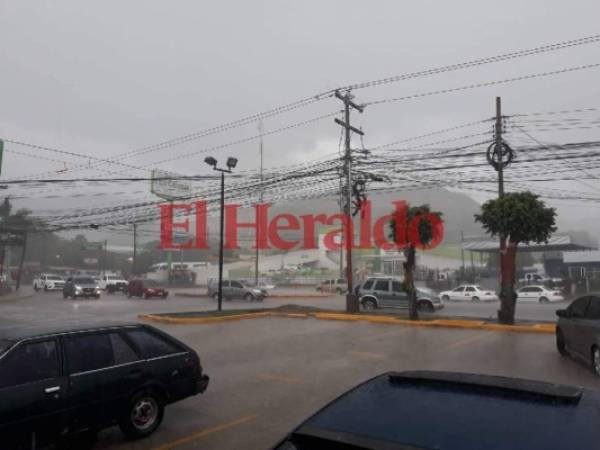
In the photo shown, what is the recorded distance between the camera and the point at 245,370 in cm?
1035

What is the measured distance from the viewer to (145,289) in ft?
131

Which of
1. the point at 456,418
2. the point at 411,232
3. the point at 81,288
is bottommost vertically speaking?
the point at 81,288

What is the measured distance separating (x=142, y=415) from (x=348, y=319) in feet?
46.6

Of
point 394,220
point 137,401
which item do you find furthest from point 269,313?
point 137,401

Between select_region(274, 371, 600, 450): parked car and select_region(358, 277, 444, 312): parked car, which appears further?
select_region(358, 277, 444, 312): parked car

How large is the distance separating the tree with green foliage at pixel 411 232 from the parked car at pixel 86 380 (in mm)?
13204

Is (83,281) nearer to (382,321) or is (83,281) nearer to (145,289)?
(145,289)

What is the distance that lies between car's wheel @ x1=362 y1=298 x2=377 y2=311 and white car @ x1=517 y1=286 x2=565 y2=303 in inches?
582

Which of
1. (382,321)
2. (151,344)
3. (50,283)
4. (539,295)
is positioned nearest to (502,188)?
(382,321)

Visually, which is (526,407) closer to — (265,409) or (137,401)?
(137,401)

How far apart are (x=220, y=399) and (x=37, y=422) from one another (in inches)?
133

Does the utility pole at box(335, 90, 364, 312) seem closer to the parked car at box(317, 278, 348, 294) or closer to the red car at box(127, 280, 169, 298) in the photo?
the red car at box(127, 280, 169, 298)

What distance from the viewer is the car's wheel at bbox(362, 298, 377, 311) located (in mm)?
24547

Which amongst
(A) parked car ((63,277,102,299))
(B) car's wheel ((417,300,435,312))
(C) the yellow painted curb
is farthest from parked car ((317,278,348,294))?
(C) the yellow painted curb
